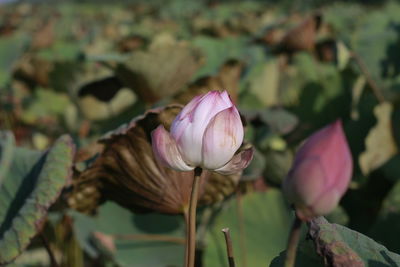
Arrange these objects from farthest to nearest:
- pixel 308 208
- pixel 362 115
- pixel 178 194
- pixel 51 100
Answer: pixel 51 100, pixel 362 115, pixel 178 194, pixel 308 208

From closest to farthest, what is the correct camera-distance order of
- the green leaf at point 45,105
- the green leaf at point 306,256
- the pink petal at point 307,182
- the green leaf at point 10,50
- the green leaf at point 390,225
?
the pink petal at point 307,182, the green leaf at point 306,256, the green leaf at point 390,225, the green leaf at point 45,105, the green leaf at point 10,50

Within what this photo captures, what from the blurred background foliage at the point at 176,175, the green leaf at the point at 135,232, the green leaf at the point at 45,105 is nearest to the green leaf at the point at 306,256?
the blurred background foliage at the point at 176,175

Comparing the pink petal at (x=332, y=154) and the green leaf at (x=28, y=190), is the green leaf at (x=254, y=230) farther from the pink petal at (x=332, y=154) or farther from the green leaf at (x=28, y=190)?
the pink petal at (x=332, y=154)

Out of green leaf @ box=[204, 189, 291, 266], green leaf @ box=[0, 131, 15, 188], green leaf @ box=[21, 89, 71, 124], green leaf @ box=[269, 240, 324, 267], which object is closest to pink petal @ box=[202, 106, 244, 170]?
green leaf @ box=[269, 240, 324, 267]

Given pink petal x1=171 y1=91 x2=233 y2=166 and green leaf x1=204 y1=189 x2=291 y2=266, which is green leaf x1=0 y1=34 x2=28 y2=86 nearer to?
green leaf x1=204 y1=189 x2=291 y2=266

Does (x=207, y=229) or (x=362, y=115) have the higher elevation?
(x=362, y=115)

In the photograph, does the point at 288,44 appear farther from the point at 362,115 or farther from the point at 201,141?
the point at 201,141

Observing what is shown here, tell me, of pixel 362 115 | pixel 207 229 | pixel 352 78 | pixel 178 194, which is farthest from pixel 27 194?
pixel 352 78

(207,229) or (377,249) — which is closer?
(377,249)
